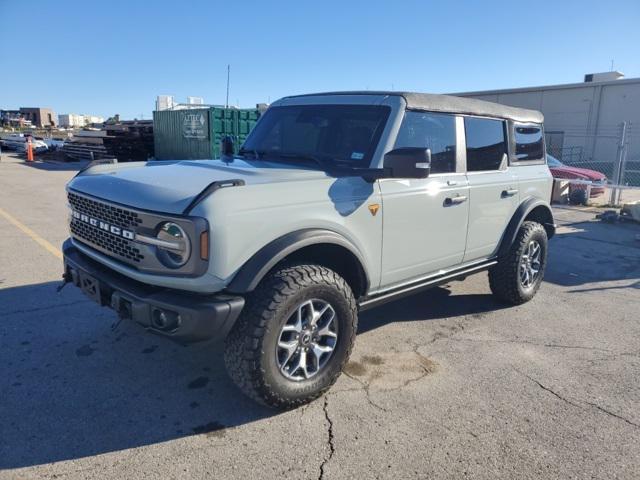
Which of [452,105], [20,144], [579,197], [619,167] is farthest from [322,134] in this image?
[20,144]

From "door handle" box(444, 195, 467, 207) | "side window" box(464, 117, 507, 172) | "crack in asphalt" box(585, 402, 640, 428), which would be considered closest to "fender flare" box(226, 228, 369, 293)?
"door handle" box(444, 195, 467, 207)

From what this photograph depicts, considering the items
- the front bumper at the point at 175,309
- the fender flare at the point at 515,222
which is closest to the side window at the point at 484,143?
the fender flare at the point at 515,222

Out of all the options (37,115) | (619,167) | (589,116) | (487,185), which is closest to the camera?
(487,185)

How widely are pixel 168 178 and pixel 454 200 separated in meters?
2.26

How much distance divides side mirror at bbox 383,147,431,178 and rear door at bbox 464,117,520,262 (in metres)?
1.15

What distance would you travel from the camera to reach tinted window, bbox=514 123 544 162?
16.9 ft

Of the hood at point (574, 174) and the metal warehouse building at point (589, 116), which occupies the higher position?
the metal warehouse building at point (589, 116)

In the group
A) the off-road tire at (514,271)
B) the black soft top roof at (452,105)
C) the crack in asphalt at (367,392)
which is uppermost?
the black soft top roof at (452,105)

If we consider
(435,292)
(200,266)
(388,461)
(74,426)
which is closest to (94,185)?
(200,266)

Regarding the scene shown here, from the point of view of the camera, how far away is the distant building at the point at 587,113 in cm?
2395

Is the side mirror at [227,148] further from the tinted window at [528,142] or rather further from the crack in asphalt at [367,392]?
the tinted window at [528,142]

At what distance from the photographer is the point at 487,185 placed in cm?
453

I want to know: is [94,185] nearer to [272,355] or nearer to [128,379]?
[128,379]

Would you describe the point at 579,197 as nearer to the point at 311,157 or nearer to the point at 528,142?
the point at 528,142
